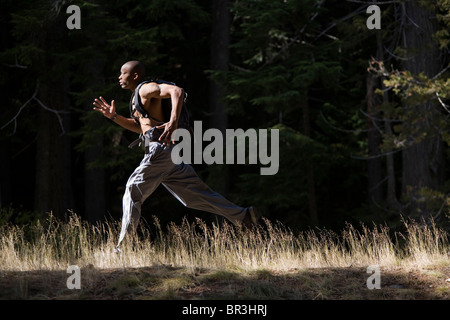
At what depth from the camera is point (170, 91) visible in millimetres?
6824

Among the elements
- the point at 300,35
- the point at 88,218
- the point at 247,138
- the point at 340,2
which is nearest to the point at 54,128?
the point at 88,218

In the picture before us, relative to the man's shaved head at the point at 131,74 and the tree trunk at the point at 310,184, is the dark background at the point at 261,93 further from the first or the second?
the man's shaved head at the point at 131,74

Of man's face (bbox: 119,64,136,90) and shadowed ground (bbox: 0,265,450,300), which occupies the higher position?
man's face (bbox: 119,64,136,90)

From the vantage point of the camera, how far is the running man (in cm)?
685

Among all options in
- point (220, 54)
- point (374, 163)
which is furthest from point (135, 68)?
point (374, 163)

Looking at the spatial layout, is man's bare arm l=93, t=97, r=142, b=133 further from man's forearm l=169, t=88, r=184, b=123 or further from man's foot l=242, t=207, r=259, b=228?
man's foot l=242, t=207, r=259, b=228

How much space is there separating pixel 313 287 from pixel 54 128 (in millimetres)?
10729

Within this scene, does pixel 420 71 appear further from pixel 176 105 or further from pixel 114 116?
pixel 114 116

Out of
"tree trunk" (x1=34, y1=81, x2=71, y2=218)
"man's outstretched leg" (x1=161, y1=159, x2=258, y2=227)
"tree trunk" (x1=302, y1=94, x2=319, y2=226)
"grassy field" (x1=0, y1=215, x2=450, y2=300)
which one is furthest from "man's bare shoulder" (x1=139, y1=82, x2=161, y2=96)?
"tree trunk" (x1=302, y1=94, x2=319, y2=226)

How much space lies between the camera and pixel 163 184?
279 inches

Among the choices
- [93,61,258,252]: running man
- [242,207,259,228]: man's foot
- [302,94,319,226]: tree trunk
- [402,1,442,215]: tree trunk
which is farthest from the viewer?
[302,94,319,226]: tree trunk

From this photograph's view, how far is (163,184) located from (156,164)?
288mm

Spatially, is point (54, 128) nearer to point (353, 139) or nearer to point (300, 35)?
point (300, 35)

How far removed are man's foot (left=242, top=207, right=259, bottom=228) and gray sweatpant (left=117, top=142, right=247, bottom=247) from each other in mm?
57
